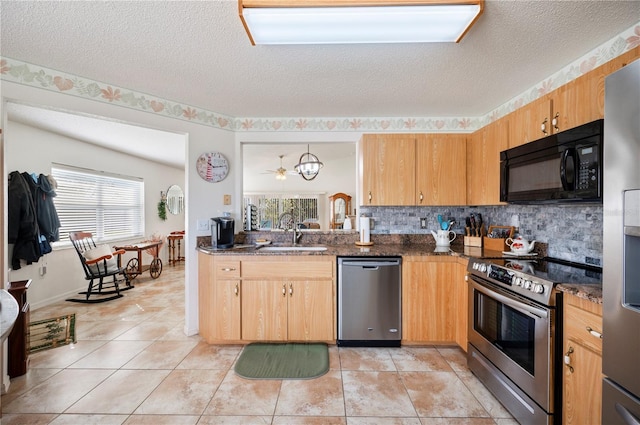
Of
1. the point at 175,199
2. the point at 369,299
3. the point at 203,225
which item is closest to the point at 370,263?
the point at 369,299

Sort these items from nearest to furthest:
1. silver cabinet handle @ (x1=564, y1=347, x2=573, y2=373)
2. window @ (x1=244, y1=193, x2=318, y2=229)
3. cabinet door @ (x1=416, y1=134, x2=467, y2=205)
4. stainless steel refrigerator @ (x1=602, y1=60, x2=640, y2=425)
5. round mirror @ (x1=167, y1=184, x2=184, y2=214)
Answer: stainless steel refrigerator @ (x1=602, y1=60, x2=640, y2=425)
silver cabinet handle @ (x1=564, y1=347, x2=573, y2=373)
cabinet door @ (x1=416, y1=134, x2=467, y2=205)
round mirror @ (x1=167, y1=184, x2=184, y2=214)
window @ (x1=244, y1=193, x2=318, y2=229)

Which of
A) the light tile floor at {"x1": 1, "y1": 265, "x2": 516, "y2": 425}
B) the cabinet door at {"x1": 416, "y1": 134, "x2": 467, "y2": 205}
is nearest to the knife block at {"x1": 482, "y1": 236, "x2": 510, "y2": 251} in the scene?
the cabinet door at {"x1": 416, "y1": 134, "x2": 467, "y2": 205}

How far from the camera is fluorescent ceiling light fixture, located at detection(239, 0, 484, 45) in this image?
4.24 ft

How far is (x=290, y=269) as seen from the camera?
2348mm

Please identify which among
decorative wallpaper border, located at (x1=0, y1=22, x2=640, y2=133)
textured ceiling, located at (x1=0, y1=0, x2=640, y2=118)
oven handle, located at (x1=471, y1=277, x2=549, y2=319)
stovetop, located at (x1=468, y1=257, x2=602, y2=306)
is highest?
textured ceiling, located at (x1=0, y1=0, x2=640, y2=118)

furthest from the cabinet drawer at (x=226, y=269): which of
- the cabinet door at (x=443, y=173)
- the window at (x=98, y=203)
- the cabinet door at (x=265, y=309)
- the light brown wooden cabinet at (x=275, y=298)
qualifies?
the window at (x=98, y=203)

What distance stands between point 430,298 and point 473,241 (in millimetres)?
757

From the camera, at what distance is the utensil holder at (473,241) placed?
8.35 feet

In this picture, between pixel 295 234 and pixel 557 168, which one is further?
pixel 295 234

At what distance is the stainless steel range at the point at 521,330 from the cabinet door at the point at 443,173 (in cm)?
86

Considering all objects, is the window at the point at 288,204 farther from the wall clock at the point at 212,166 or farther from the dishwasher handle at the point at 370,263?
the dishwasher handle at the point at 370,263

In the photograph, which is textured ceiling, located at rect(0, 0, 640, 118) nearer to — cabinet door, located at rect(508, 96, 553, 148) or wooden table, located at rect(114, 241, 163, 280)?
cabinet door, located at rect(508, 96, 553, 148)

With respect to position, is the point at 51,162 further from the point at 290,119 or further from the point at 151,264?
the point at 290,119

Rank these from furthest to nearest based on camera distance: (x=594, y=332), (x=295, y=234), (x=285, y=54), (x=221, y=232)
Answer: (x=295, y=234) < (x=221, y=232) < (x=285, y=54) < (x=594, y=332)
